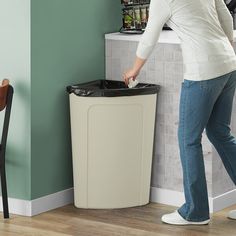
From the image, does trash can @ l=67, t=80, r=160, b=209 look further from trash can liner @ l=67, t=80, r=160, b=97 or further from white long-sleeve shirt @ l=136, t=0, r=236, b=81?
white long-sleeve shirt @ l=136, t=0, r=236, b=81

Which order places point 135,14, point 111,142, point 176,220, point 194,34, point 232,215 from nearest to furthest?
point 194,34 < point 176,220 < point 232,215 < point 111,142 < point 135,14

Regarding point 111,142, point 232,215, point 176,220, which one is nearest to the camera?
point 176,220

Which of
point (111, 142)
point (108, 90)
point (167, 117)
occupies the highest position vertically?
point (108, 90)

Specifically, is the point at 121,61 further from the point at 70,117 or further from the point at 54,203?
the point at 54,203

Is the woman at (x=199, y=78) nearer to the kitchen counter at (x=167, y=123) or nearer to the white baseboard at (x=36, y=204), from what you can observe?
the kitchen counter at (x=167, y=123)

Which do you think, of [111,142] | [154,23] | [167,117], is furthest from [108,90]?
[154,23]

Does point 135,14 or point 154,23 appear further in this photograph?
point 135,14

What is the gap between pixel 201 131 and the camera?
3.69m

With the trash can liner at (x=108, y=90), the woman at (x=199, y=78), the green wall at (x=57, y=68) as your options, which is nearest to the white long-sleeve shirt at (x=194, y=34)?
the woman at (x=199, y=78)

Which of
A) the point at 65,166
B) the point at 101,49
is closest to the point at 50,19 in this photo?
the point at 101,49

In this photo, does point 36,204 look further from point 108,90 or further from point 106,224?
point 108,90

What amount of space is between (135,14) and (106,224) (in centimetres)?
126

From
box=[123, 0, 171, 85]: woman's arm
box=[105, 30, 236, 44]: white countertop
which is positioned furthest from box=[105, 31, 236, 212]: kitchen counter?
box=[123, 0, 171, 85]: woman's arm

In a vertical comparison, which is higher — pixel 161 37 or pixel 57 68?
pixel 161 37
